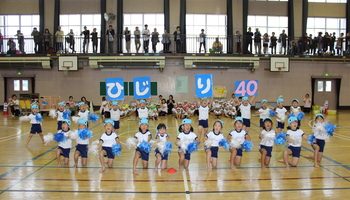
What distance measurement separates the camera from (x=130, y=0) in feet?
92.8

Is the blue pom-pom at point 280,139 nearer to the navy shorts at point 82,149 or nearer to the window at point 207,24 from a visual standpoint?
the navy shorts at point 82,149

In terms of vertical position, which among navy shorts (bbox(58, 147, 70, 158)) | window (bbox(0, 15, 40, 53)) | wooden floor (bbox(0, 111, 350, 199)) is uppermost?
window (bbox(0, 15, 40, 53))

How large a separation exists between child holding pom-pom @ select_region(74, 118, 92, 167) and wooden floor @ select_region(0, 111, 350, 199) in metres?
0.30

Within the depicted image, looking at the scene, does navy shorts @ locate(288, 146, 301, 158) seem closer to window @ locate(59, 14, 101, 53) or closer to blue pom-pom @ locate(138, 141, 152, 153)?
blue pom-pom @ locate(138, 141, 152, 153)

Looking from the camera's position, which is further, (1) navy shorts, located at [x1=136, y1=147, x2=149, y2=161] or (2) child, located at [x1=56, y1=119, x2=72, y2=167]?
(2) child, located at [x1=56, y1=119, x2=72, y2=167]

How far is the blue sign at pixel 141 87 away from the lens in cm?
1562

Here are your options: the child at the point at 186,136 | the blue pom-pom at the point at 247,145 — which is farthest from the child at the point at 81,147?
the blue pom-pom at the point at 247,145

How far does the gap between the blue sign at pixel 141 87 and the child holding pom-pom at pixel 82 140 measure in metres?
6.59

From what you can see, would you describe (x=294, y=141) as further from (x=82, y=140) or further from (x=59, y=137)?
(x=59, y=137)

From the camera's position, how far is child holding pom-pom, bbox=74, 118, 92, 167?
889 cm

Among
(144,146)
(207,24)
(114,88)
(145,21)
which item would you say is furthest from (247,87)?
(145,21)

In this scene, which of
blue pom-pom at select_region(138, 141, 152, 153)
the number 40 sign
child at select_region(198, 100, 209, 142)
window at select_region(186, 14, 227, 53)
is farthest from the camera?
window at select_region(186, 14, 227, 53)

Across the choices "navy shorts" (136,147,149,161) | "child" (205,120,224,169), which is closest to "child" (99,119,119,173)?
"navy shorts" (136,147,149,161)

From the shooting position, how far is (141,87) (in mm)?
15773
